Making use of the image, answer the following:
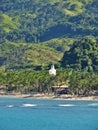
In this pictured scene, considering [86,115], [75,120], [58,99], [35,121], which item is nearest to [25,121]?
[35,121]

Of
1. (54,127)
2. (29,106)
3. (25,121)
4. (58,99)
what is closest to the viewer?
(54,127)

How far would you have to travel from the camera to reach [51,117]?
5069 inches

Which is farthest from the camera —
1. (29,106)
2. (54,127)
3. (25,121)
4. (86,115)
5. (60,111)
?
(29,106)

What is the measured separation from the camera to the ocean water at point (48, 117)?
112 metres

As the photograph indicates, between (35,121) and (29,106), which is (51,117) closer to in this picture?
(35,121)

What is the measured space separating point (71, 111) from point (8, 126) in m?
39.2

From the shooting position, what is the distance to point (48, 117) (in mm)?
128750

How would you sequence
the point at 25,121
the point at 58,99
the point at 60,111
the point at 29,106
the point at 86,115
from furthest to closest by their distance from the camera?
the point at 58,99 → the point at 29,106 → the point at 60,111 → the point at 86,115 → the point at 25,121

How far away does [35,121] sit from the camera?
12144 centimetres

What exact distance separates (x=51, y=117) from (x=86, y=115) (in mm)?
10170

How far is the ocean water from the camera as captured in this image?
112m

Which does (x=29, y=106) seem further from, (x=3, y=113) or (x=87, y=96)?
(x=87, y=96)

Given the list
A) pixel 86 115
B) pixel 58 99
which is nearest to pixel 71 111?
pixel 86 115

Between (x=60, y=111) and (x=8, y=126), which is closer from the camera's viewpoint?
(x=8, y=126)
